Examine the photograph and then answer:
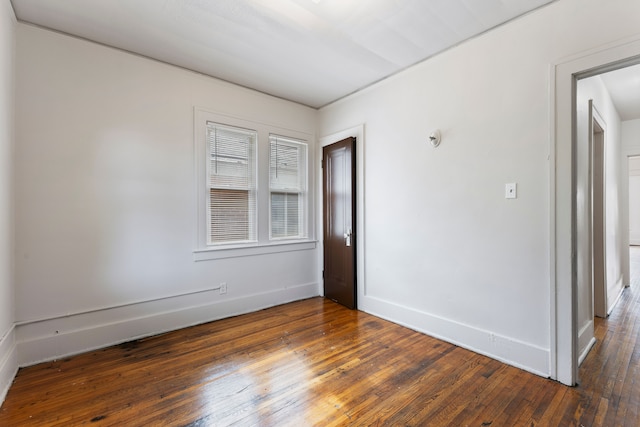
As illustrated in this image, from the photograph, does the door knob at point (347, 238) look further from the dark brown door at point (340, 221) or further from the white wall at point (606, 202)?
the white wall at point (606, 202)

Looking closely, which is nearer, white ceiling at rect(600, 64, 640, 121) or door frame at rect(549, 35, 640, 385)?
door frame at rect(549, 35, 640, 385)

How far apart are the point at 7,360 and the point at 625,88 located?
650 cm

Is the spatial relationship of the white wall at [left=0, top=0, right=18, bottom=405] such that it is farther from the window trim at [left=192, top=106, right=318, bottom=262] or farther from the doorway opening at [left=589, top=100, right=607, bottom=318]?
the doorway opening at [left=589, top=100, right=607, bottom=318]

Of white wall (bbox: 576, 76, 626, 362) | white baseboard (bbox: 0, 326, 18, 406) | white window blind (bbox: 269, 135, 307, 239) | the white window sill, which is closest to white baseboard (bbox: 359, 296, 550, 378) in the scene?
white wall (bbox: 576, 76, 626, 362)

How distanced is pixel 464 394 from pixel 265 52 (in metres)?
3.32

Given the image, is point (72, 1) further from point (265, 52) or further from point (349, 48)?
point (349, 48)

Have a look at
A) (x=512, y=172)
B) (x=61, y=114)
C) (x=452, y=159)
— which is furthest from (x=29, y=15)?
(x=512, y=172)

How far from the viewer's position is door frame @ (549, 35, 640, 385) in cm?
204

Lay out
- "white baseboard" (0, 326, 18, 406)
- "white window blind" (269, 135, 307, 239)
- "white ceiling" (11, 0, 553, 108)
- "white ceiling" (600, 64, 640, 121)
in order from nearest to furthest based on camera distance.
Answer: "white baseboard" (0, 326, 18, 406), "white ceiling" (11, 0, 553, 108), "white ceiling" (600, 64, 640, 121), "white window blind" (269, 135, 307, 239)

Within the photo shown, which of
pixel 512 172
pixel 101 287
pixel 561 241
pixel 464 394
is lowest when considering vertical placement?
pixel 464 394

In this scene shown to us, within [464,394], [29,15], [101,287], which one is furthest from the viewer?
[101,287]

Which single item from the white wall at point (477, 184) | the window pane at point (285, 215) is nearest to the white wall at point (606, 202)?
the white wall at point (477, 184)

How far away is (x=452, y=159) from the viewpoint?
274 centimetres

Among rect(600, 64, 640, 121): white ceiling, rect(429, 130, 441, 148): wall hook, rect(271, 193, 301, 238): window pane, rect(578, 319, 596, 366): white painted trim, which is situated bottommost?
rect(578, 319, 596, 366): white painted trim
